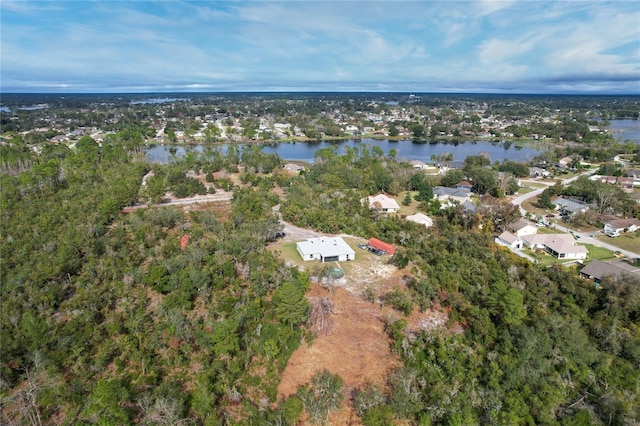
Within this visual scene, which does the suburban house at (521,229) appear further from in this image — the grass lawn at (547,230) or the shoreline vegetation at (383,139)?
the shoreline vegetation at (383,139)

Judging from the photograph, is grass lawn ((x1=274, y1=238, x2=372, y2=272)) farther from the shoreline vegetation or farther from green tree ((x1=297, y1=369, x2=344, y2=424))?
the shoreline vegetation

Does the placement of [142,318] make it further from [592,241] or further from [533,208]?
[533,208]

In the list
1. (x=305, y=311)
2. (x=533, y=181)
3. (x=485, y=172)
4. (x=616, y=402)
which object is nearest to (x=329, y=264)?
(x=305, y=311)

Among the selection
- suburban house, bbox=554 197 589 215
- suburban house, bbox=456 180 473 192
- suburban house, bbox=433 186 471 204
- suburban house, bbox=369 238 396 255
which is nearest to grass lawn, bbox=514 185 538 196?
suburban house, bbox=456 180 473 192

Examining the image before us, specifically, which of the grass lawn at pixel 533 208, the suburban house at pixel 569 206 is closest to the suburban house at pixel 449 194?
the grass lawn at pixel 533 208

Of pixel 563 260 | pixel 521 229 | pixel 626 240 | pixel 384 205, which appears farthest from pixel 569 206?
pixel 384 205

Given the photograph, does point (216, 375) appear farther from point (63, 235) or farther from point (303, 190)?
point (303, 190)
